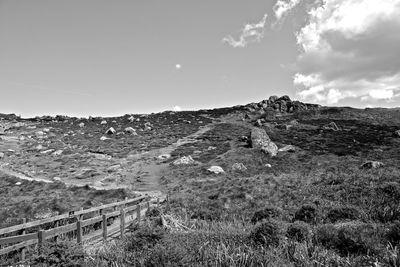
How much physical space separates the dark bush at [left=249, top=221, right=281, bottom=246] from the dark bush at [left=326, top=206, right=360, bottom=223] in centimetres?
542

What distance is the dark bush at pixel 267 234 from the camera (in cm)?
784

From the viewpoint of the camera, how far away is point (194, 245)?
7242 millimetres

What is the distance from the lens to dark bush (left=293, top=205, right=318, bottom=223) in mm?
13164

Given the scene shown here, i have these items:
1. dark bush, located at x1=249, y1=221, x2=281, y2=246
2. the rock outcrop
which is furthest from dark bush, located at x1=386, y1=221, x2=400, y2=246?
the rock outcrop

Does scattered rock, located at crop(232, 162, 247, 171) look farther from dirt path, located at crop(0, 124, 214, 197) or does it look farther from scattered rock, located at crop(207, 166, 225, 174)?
dirt path, located at crop(0, 124, 214, 197)

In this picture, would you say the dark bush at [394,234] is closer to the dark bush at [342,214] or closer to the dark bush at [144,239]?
the dark bush at [342,214]

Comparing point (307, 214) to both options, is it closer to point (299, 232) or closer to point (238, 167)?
point (299, 232)

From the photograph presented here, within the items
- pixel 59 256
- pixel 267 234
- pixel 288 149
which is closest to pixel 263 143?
pixel 288 149

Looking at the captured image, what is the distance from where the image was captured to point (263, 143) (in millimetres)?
47500

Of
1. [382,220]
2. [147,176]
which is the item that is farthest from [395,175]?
[147,176]

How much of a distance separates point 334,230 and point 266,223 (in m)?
2.05

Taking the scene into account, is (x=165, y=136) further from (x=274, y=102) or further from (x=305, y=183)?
(x=274, y=102)

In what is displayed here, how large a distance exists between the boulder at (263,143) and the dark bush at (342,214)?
30343 millimetres

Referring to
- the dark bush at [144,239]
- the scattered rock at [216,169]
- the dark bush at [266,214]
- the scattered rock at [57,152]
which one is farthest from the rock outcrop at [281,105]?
the dark bush at [144,239]
